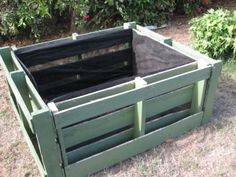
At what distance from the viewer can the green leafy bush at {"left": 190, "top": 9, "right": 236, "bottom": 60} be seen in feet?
10.7

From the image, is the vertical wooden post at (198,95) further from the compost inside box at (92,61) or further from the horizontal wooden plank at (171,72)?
the compost inside box at (92,61)

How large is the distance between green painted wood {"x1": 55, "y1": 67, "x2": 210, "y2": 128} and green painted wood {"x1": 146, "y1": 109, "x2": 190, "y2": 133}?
0.27m

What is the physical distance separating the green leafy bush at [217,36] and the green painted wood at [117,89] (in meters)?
1.20

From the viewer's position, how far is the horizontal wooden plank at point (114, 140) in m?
1.93

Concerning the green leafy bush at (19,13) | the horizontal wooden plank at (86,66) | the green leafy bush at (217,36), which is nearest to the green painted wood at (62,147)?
the horizontal wooden plank at (86,66)

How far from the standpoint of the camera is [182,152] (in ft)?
7.28

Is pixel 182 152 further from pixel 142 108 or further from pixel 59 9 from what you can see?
pixel 59 9

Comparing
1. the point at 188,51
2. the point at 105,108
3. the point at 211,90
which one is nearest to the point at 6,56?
the point at 105,108

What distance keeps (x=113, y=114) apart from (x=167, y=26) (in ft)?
10.2

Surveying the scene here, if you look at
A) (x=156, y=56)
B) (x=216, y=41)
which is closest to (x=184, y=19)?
(x=216, y=41)

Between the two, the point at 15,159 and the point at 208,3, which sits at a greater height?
the point at 208,3

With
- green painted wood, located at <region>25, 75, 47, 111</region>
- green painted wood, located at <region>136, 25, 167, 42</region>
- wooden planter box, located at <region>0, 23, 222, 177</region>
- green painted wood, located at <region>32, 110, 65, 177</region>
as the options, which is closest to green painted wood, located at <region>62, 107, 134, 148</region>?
wooden planter box, located at <region>0, 23, 222, 177</region>

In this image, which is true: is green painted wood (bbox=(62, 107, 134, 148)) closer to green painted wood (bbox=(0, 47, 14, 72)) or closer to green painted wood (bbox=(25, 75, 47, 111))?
green painted wood (bbox=(25, 75, 47, 111))

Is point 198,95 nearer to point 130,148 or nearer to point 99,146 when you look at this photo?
point 130,148
